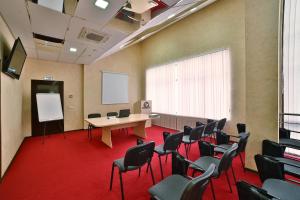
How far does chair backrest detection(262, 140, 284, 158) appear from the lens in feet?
7.39

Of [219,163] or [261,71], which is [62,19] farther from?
[261,71]

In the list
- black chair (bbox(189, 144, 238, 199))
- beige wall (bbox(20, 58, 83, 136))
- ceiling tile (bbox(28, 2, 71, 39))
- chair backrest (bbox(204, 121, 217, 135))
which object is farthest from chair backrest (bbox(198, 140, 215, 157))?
beige wall (bbox(20, 58, 83, 136))

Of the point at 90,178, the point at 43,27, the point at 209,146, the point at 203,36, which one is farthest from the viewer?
the point at 203,36

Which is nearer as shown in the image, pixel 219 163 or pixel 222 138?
pixel 219 163

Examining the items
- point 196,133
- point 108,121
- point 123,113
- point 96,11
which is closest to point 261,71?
point 196,133

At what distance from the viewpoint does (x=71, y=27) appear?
306 cm

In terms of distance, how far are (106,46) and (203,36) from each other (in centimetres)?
325

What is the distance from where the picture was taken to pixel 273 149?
2332 millimetres

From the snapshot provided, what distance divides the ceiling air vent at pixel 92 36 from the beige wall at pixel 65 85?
312 centimetres

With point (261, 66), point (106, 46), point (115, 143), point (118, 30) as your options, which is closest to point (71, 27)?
point (118, 30)

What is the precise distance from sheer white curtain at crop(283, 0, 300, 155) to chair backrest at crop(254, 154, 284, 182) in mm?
2420

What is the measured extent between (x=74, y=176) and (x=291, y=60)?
5128 millimetres

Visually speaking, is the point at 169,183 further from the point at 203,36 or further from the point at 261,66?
the point at 203,36

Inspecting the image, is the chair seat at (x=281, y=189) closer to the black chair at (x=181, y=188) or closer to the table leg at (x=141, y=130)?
the black chair at (x=181, y=188)
